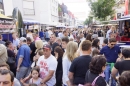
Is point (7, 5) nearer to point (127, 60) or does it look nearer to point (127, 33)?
point (127, 33)

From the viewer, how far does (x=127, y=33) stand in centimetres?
1338

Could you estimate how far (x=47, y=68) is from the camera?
3.86 metres

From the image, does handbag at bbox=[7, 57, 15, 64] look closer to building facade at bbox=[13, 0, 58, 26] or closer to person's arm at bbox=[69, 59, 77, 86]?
person's arm at bbox=[69, 59, 77, 86]

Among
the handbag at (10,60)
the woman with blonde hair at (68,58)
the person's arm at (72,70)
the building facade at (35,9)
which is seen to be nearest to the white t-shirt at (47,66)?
the woman with blonde hair at (68,58)

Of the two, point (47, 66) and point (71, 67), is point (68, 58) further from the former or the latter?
point (47, 66)

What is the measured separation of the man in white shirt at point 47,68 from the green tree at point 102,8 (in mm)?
21155

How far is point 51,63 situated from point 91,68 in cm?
125

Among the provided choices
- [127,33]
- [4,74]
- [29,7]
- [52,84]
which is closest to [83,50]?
[52,84]

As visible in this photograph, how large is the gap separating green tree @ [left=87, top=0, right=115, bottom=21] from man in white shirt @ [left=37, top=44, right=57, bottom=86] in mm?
21155

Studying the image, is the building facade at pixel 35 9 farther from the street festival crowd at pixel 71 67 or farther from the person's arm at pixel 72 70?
the person's arm at pixel 72 70

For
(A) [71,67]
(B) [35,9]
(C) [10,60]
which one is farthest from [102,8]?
(A) [71,67]

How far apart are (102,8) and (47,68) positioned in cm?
2178

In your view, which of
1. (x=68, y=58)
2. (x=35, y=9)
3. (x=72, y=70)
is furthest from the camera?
(x=35, y=9)

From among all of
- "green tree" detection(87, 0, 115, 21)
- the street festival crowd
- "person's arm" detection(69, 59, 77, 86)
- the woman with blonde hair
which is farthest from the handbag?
"green tree" detection(87, 0, 115, 21)
